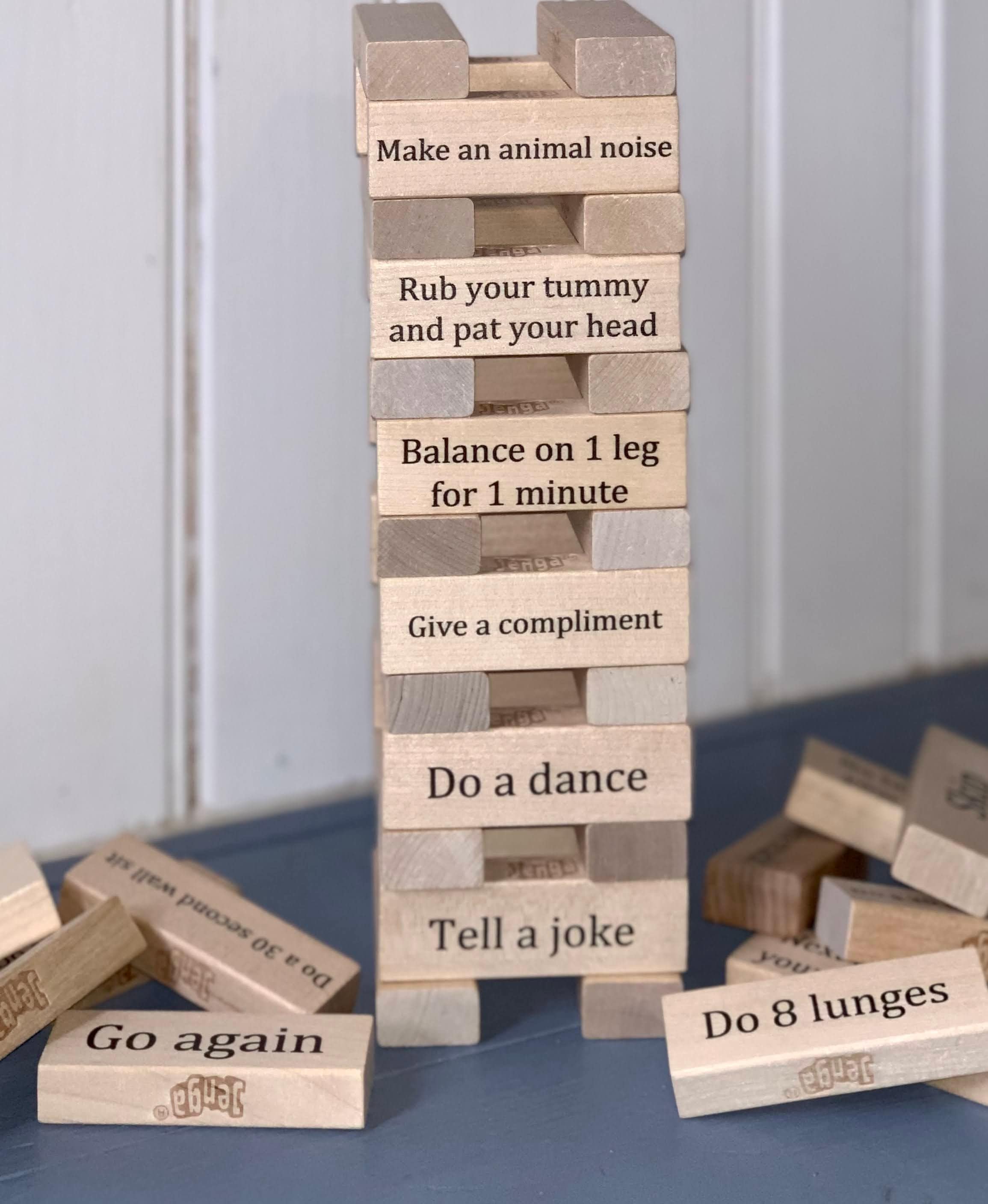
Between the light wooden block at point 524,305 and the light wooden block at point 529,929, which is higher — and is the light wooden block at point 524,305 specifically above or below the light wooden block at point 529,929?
above

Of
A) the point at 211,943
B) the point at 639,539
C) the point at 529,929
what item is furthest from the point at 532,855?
the point at 639,539

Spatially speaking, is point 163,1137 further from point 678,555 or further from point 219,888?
point 678,555

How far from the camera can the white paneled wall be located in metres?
2.60

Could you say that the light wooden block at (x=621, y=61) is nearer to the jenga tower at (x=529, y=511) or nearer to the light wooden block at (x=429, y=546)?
the jenga tower at (x=529, y=511)

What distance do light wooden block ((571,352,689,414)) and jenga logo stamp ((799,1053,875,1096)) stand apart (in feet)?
2.70

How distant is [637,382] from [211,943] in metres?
0.97

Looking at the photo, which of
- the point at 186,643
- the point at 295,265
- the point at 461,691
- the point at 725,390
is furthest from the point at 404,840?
the point at 725,390

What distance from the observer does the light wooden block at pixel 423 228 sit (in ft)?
5.96

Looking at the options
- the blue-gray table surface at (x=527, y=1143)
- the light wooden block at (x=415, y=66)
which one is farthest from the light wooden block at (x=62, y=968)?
the light wooden block at (x=415, y=66)

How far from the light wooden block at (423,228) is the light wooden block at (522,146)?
13 millimetres

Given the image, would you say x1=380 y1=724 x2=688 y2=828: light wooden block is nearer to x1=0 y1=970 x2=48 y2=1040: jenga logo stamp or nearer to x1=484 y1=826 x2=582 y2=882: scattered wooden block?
x1=484 y1=826 x2=582 y2=882: scattered wooden block

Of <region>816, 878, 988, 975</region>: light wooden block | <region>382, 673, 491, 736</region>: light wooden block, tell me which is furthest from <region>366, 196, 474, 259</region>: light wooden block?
<region>816, 878, 988, 975</region>: light wooden block

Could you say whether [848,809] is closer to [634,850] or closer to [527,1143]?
[634,850]

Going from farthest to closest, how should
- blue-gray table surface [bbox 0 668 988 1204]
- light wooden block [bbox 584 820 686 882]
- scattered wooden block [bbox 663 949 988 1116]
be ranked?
light wooden block [bbox 584 820 686 882], scattered wooden block [bbox 663 949 988 1116], blue-gray table surface [bbox 0 668 988 1204]
